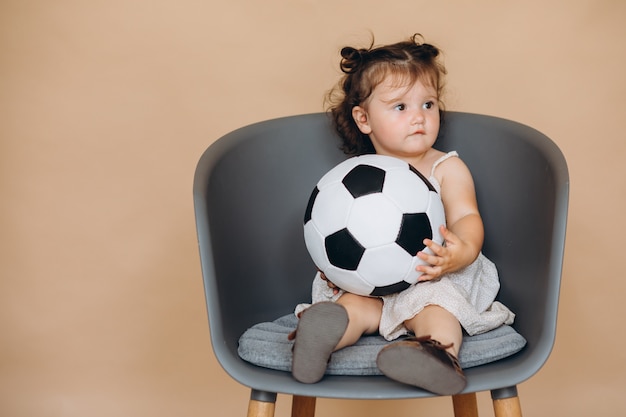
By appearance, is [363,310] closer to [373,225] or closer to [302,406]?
[373,225]

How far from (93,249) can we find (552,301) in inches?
45.1

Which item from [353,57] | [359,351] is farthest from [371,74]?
[359,351]

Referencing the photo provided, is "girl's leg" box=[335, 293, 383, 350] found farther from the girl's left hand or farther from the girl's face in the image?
the girl's face

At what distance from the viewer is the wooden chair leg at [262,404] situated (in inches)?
47.4

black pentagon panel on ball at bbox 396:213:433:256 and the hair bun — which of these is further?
the hair bun

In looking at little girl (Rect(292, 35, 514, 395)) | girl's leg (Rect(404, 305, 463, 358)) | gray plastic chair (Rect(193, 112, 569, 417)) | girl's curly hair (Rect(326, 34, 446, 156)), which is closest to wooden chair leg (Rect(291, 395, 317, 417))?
gray plastic chair (Rect(193, 112, 569, 417))

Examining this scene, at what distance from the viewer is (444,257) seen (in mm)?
1269

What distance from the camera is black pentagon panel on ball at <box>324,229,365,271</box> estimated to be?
4.06 feet

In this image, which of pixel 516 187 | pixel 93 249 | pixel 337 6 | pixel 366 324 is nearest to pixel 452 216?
pixel 516 187

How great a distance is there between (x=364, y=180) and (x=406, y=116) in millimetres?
221

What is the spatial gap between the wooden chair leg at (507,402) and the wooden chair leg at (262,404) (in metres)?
0.30

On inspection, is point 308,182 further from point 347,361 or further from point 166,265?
point 166,265

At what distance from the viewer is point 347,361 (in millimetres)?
1195

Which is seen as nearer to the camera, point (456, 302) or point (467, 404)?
point (456, 302)
